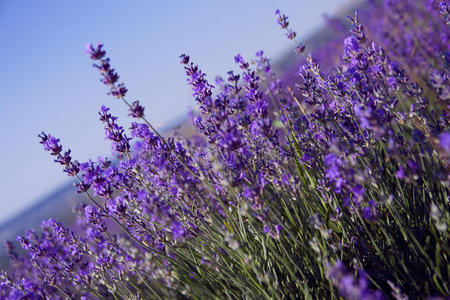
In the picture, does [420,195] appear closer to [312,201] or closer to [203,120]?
[312,201]

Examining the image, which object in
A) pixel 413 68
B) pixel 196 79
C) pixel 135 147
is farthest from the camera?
pixel 413 68

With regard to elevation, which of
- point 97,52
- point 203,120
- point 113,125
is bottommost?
point 203,120

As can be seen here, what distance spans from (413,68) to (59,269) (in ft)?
15.4

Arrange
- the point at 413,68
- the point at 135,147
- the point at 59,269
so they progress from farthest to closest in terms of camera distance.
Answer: the point at 413,68 < the point at 59,269 < the point at 135,147

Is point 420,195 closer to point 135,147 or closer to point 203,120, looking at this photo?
point 203,120

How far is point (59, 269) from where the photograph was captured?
3.10 meters

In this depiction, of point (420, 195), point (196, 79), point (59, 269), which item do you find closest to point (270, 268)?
point (420, 195)

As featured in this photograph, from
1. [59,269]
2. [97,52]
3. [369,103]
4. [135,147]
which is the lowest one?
[369,103]

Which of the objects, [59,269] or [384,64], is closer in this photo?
[384,64]

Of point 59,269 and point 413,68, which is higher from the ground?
point 59,269

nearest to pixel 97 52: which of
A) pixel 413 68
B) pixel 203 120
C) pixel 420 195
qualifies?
pixel 203 120

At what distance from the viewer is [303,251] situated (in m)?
2.29

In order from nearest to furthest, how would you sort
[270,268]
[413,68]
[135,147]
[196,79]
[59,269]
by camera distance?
[270,268] → [196,79] → [135,147] → [59,269] → [413,68]

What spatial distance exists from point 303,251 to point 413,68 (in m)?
3.52
